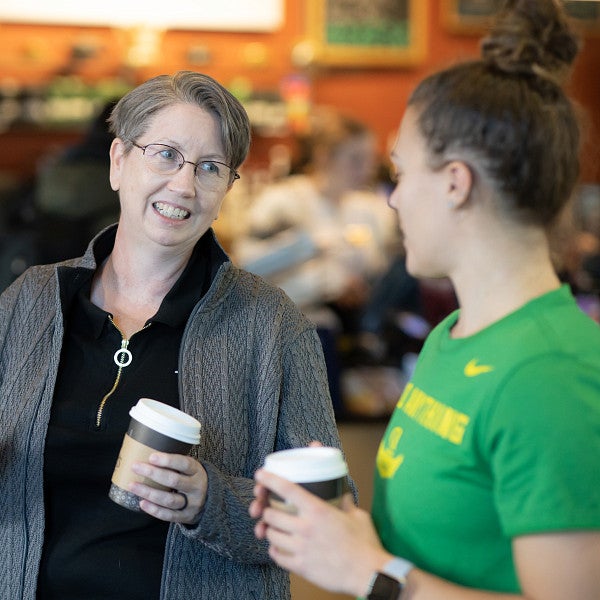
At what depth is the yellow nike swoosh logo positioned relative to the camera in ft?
3.62

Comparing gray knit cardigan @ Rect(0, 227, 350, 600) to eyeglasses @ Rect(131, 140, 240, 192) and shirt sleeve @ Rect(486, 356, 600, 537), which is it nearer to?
eyeglasses @ Rect(131, 140, 240, 192)

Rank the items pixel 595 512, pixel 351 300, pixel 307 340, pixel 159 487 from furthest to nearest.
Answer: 1. pixel 351 300
2. pixel 307 340
3. pixel 159 487
4. pixel 595 512

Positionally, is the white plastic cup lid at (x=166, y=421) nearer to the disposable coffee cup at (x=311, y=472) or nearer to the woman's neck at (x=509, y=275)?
the disposable coffee cup at (x=311, y=472)

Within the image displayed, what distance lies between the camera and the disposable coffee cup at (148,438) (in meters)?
1.41

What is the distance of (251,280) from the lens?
188 cm

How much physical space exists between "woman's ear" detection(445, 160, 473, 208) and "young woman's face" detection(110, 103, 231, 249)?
71cm

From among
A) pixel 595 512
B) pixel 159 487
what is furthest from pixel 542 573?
pixel 159 487

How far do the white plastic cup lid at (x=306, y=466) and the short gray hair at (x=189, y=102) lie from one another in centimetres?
76

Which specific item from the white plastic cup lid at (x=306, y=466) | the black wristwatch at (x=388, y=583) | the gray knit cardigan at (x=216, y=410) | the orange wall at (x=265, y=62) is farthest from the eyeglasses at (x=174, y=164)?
the orange wall at (x=265, y=62)

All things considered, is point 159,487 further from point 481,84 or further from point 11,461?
point 481,84

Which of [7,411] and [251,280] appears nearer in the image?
[7,411]

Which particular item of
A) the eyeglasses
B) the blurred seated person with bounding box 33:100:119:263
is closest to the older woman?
the eyeglasses

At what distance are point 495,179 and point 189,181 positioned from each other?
77cm

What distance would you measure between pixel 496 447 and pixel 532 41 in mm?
515
